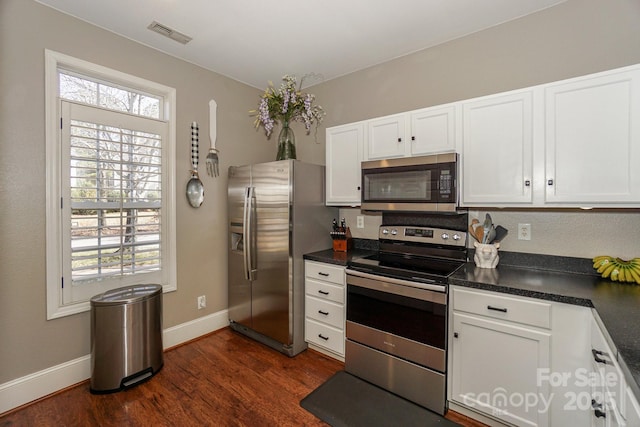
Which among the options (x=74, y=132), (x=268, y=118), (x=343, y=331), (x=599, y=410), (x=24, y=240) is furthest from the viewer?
(x=268, y=118)

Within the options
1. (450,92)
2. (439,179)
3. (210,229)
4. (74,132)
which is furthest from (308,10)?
(210,229)

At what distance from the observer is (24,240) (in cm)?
199

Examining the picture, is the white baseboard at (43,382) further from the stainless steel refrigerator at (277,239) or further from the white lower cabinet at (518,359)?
the white lower cabinet at (518,359)

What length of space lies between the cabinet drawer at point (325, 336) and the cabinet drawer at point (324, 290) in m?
0.25

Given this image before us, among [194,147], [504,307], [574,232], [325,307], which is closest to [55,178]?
[194,147]

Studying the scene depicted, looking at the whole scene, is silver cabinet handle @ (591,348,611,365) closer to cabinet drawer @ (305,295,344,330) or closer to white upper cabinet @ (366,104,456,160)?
white upper cabinet @ (366,104,456,160)

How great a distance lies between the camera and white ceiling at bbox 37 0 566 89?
2059mm

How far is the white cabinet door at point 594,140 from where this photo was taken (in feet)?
5.15

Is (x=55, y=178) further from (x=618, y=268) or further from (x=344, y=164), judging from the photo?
(x=618, y=268)

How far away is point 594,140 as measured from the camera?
1658mm

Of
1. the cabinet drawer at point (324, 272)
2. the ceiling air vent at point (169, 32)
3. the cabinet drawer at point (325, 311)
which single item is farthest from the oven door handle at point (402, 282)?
the ceiling air vent at point (169, 32)

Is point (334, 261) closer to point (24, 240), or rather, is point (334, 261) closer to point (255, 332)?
point (255, 332)

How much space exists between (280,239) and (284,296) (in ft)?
1.68

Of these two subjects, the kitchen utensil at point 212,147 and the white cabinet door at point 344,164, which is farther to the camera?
the kitchen utensil at point 212,147
